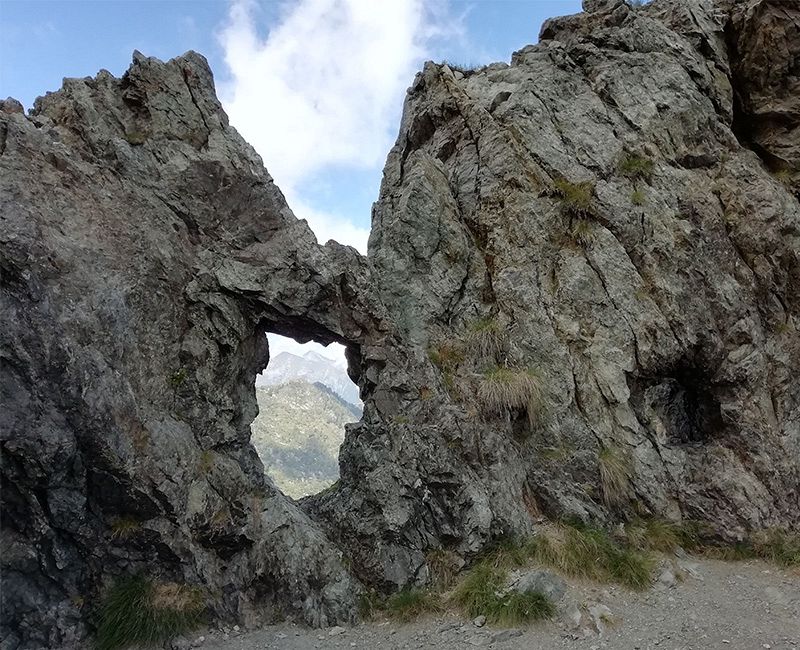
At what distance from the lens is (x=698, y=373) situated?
42.5 ft

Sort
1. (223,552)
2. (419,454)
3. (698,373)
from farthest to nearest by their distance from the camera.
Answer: (698,373)
(419,454)
(223,552)

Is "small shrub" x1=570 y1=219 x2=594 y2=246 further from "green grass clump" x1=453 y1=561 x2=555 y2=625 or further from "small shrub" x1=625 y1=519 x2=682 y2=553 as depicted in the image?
"green grass clump" x1=453 y1=561 x2=555 y2=625

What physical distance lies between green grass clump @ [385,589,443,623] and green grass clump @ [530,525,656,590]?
7.29 feet

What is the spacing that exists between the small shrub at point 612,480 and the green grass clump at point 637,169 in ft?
27.6

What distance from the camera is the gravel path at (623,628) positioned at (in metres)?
7.66

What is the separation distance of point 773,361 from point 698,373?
2116 millimetres

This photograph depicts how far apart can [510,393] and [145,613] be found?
8266mm

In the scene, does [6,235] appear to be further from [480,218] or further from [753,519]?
[753,519]

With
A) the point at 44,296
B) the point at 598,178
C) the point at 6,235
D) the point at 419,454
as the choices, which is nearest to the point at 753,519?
the point at 419,454

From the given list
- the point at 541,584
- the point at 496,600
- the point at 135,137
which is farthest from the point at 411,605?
the point at 135,137

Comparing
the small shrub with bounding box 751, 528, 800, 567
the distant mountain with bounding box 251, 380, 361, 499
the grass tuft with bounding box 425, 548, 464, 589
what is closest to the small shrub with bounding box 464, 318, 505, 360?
the grass tuft with bounding box 425, 548, 464, 589

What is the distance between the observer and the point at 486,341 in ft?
40.5

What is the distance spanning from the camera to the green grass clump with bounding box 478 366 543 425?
11281 mm

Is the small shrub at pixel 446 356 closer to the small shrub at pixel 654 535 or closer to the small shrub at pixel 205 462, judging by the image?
the small shrub at pixel 654 535
